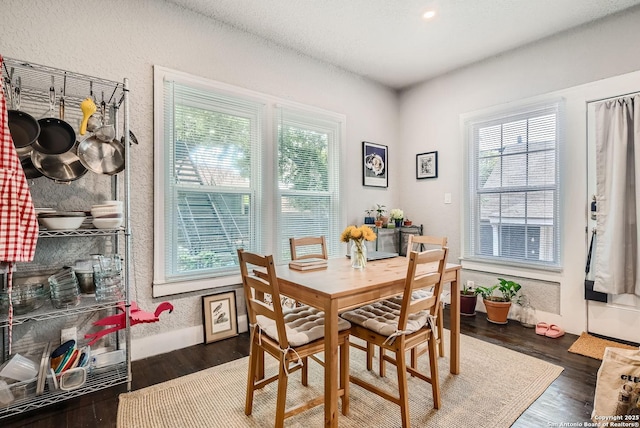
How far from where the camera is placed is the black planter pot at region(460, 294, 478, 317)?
3.47m

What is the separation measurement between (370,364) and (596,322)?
86.2 inches

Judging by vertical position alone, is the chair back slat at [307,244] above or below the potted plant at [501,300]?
above

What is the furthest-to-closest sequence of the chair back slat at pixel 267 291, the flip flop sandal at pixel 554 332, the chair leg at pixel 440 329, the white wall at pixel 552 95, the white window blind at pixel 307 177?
1. the white window blind at pixel 307 177
2. the flip flop sandal at pixel 554 332
3. the white wall at pixel 552 95
4. the chair leg at pixel 440 329
5. the chair back slat at pixel 267 291

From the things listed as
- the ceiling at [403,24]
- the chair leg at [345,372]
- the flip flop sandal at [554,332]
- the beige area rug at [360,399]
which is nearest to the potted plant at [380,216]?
the ceiling at [403,24]

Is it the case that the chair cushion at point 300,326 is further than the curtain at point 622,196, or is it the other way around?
the curtain at point 622,196

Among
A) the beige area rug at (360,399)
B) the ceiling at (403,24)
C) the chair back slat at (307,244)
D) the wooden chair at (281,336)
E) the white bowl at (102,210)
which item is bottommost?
the beige area rug at (360,399)

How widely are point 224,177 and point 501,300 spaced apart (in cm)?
297

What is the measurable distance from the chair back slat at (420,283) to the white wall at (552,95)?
1994mm

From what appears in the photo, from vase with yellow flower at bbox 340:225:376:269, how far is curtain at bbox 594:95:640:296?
2.18m

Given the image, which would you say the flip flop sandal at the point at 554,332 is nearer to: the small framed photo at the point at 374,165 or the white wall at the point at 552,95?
the white wall at the point at 552,95

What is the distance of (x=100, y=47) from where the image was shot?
2.35 meters

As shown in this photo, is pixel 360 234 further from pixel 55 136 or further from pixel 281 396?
pixel 55 136

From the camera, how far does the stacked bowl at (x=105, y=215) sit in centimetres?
204

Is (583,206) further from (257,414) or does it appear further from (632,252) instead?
(257,414)
